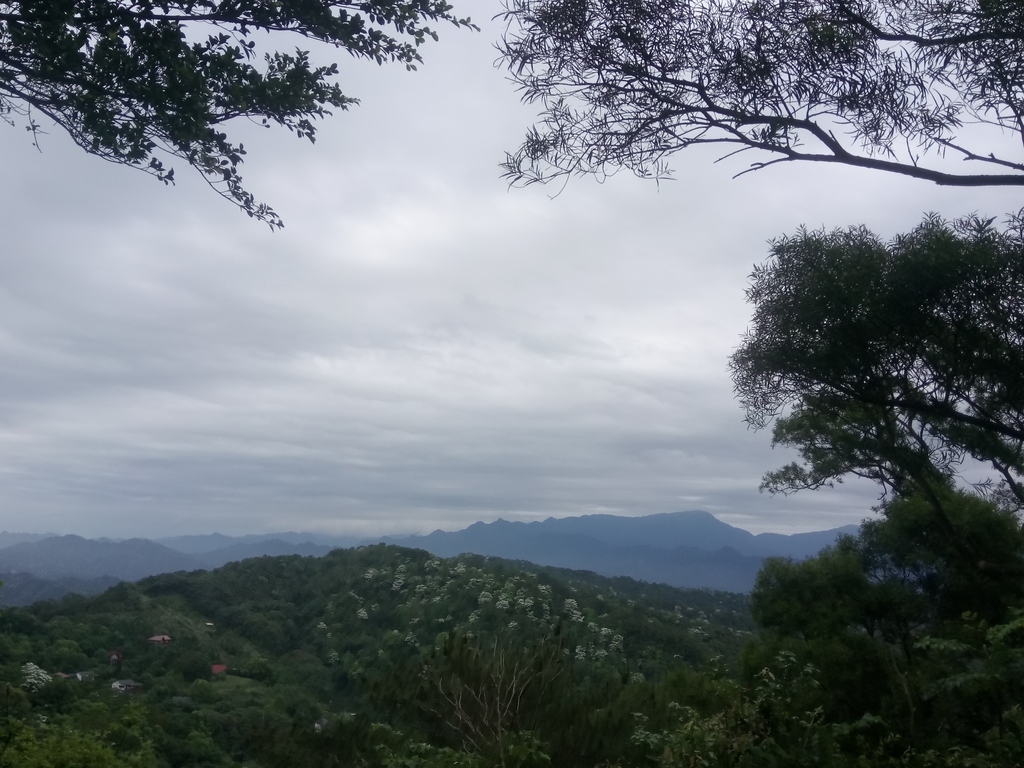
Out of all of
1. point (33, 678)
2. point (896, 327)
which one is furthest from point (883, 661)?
point (33, 678)

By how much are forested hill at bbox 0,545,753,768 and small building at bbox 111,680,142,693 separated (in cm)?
16

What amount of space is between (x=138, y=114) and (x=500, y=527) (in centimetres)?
3585

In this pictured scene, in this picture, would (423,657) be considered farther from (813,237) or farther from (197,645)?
(197,645)

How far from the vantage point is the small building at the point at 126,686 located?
11195mm

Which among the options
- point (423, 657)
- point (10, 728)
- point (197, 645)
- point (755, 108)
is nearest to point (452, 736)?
point (423, 657)

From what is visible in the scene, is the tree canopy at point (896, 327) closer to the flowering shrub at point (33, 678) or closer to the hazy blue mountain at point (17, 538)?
the flowering shrub at point (33, 678)

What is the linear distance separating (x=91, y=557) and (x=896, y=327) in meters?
48.7

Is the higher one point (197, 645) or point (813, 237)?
point (813, 237)

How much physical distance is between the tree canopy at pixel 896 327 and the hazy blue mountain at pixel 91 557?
34.6 meters

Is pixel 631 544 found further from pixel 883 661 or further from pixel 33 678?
pixel 33 678

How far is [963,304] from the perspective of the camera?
5.93 metres

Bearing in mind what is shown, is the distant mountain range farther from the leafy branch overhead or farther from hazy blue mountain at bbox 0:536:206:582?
the leafy branch overhead

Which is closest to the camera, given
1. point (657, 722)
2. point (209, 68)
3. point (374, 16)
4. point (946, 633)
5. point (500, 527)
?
point (209, 68)

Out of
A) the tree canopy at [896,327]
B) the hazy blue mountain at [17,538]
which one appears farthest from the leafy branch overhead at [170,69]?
the hazy blue mountain at [17,538]
